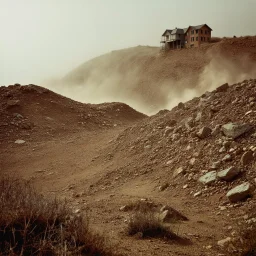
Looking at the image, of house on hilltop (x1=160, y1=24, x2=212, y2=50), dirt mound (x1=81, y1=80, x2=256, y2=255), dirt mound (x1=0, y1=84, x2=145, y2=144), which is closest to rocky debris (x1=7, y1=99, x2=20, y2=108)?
dirt mound (x1=0, y1=84, x2=145, y2=144)

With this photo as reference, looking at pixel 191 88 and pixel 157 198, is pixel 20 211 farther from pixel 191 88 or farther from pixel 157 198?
pixel 191 88

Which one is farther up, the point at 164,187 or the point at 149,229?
the point at 164,187

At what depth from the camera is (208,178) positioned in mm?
6699

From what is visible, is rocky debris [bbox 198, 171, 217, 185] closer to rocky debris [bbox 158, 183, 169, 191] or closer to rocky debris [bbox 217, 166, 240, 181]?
rocky debris [bbox 217, 166, 240, 181]

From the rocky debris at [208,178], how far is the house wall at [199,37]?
35.6 m

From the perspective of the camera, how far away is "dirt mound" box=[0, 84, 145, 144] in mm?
15117

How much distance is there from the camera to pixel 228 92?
9.99 metres

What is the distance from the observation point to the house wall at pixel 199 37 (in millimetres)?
40000

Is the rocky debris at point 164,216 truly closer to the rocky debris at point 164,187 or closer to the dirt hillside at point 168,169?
the dirt hillside at point 168,169

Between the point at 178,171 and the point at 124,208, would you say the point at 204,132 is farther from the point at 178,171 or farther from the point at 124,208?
the point at 124,208

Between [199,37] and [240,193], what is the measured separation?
3718 centimetres

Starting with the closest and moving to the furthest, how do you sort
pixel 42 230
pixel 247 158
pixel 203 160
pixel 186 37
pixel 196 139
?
pixel 42 230
pixel 247 158
pixel 203 160
pixel 196 139
pixel 186 37

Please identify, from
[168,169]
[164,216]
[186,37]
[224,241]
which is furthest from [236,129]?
[186,37]

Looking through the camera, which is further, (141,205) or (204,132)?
(204,132)
